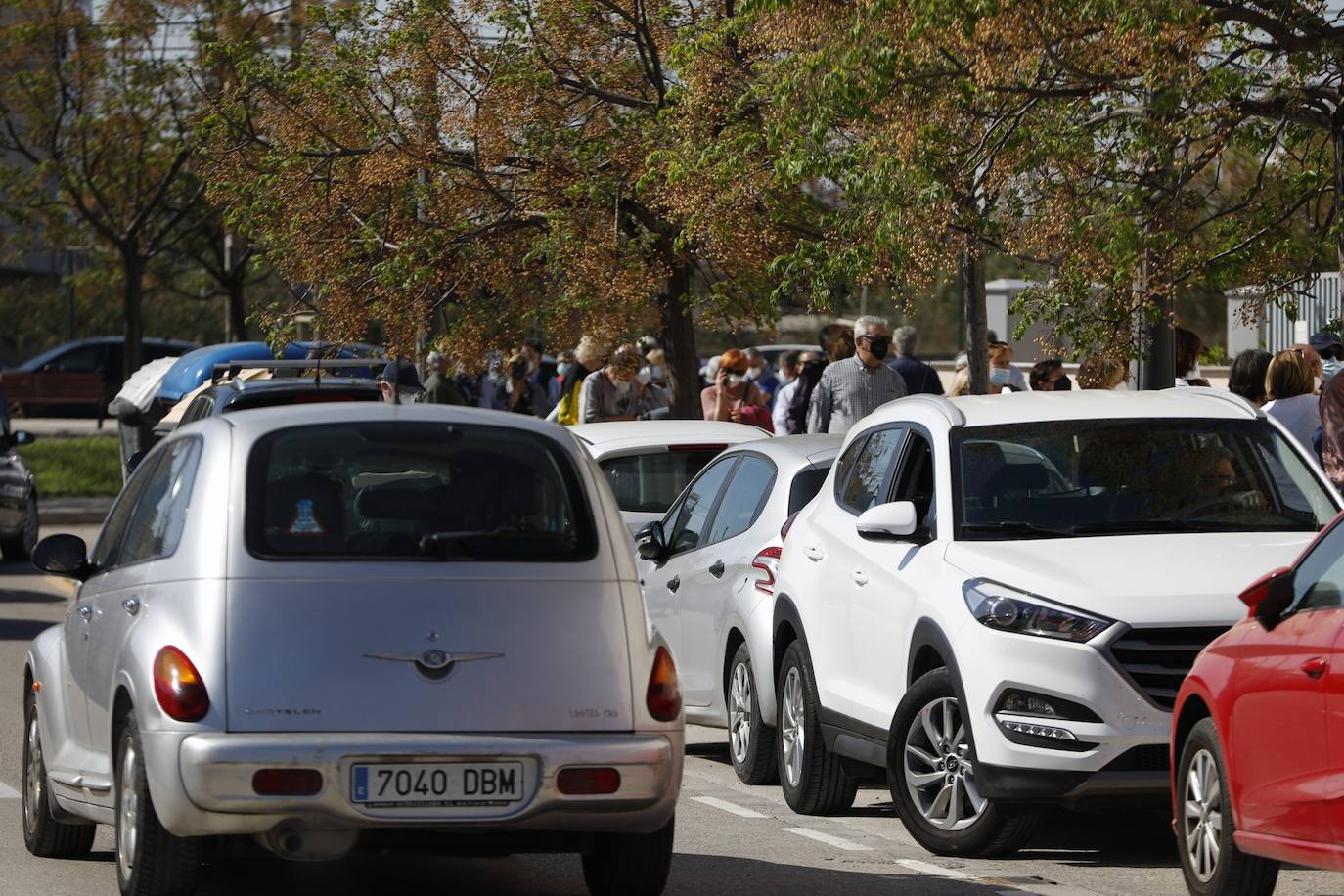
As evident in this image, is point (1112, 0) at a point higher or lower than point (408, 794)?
higher

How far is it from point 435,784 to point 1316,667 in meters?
2.37

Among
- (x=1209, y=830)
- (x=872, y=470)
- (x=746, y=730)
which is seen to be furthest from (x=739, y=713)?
(x=1209, y=830)

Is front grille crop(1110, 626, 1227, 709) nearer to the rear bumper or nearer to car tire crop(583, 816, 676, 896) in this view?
car tire crop(583, 816, 676, 896)

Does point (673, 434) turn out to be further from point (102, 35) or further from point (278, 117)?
point (102, 35)

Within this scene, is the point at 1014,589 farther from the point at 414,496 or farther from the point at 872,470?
the point at 414,496

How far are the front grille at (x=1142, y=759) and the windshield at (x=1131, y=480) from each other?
1058mm

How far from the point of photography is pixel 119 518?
25.0 ft

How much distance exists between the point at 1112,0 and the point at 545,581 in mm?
6308

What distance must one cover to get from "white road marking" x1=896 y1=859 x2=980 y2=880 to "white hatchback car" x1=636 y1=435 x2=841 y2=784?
6.96 ft

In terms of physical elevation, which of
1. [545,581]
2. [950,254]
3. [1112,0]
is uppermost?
[1112,0]

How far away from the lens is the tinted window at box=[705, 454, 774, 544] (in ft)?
35.1

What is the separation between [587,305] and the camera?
61.8 feet

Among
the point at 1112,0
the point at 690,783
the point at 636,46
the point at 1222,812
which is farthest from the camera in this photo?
the point at 636,46

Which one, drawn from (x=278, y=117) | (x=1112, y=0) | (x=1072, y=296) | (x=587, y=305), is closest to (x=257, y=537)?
(x=1112, y=0)
